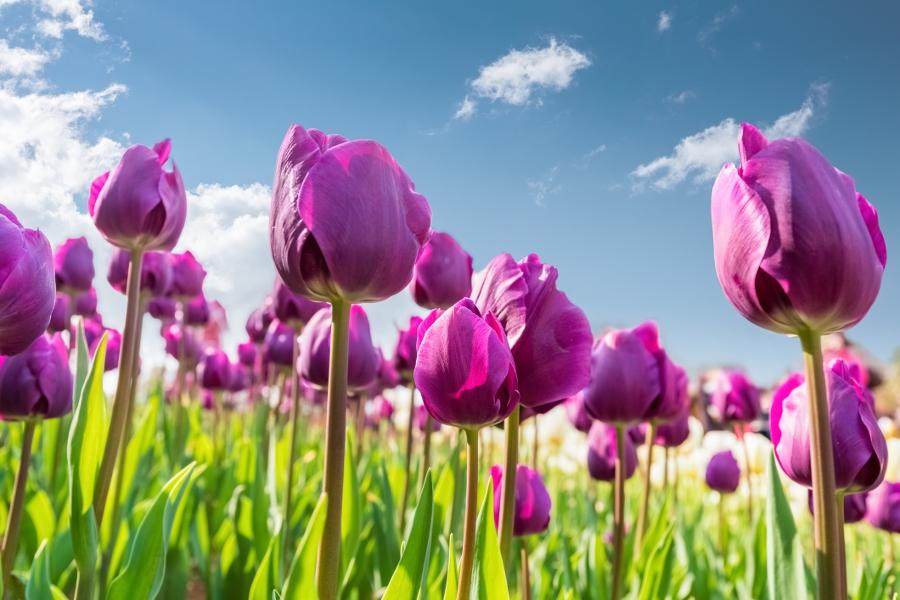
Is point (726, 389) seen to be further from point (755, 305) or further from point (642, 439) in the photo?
point (755, 305)

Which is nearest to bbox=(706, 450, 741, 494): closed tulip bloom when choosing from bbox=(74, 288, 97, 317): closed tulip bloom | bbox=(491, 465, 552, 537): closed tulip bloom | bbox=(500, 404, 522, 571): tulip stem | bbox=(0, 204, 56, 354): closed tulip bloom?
bbox=(491, 465, 552, 537): closed tulip bloom

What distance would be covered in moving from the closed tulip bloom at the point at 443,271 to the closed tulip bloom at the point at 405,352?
13.8 inches

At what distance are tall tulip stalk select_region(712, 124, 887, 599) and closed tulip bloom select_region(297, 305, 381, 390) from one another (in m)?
1.22

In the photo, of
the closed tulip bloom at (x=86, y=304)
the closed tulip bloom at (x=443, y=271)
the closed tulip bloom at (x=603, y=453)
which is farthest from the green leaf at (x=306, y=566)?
the closed tulip bloom at (x=86, y=304)

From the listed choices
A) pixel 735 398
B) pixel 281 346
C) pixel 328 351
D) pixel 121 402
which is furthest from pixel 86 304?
pixel 735 398

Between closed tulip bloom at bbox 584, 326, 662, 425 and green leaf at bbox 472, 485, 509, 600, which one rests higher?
closed tulip bloom at bbox 584, 326, 662, 425

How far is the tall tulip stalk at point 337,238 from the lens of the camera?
3.07 ft

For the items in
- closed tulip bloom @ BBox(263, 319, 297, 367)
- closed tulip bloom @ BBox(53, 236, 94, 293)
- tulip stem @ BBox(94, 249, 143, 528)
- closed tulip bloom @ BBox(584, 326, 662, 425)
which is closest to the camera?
tulip stem @ BBox(94, 249, 143, 528)

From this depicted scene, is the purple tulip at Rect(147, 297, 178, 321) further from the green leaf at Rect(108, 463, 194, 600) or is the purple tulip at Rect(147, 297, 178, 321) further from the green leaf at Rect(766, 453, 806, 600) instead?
the green leaf at Rect(766, 453, 806, 600)

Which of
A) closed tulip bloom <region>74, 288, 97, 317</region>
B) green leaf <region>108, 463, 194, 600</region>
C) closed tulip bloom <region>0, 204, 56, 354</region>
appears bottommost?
green leaf <region>108, 463, 194, 600</region>

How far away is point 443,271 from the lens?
1.97 metres

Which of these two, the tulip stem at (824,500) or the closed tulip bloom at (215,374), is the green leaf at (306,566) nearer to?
the tulip stem at (824,500)

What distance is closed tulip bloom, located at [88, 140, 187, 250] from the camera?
152cm

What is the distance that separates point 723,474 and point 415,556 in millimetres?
2046
